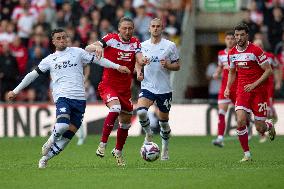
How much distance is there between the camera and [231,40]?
2248 centimetres

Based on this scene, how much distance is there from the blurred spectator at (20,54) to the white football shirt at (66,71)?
43.3 ft

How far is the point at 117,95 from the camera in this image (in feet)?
59.2

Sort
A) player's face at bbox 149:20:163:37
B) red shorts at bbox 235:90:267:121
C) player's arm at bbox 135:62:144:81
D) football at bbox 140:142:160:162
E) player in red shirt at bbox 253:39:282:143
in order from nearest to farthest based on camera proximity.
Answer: football at bbox 140:142:160:162, player's arm at bbox 135:62:144:81, red shorts at bbox 235:90:267:121, player's face at bbox 149:20:163:37, player in red shirt at bbox 253:39:282:143

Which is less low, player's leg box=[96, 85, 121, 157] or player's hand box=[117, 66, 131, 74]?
player's hand box=[117, 66, 131, 74]

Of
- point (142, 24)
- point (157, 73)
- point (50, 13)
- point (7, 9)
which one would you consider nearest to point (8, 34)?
point (7, 9)

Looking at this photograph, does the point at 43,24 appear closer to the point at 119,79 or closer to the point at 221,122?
the point at 221,122

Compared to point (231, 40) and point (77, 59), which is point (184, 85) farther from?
point (77, 59)

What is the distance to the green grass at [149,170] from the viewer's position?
46.6ft

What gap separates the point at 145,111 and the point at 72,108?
2.36 meters

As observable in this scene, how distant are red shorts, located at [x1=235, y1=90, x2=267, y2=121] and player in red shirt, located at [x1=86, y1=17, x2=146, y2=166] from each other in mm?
2003

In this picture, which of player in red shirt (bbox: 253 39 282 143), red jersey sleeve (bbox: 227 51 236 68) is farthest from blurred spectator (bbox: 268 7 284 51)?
red jersey sleeve (bbox: 227 51 236 68)

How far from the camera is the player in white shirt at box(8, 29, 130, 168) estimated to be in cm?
1655

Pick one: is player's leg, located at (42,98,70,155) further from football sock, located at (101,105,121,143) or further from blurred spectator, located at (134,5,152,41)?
blurred spectator, located at (134,5,152,41)

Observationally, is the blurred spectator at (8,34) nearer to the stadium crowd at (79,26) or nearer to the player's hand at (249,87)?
the stadium crowd at (79,26)
